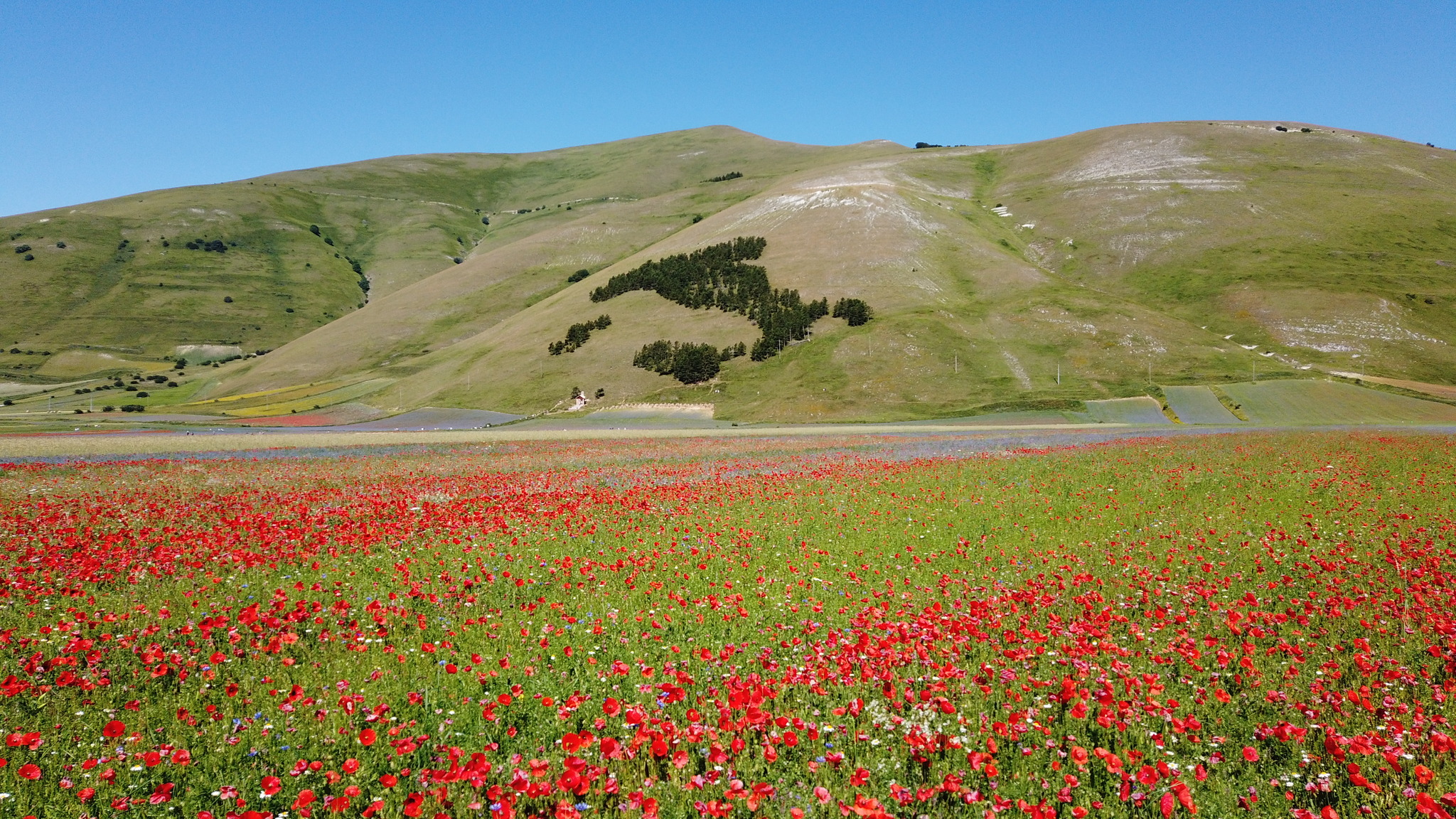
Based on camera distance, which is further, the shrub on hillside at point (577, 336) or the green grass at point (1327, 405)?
the shrub on hillside at point (577, 336)

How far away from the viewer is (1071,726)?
7008 mm

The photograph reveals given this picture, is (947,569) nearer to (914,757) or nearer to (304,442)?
(914,757)

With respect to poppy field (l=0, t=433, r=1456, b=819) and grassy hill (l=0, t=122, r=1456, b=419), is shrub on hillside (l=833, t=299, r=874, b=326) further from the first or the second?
poppy field (l=0, t=433, r=1456, b=819)

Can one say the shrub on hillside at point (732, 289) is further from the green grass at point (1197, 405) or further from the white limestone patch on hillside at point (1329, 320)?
the white limestone patch on hillside at point (1329, 320)

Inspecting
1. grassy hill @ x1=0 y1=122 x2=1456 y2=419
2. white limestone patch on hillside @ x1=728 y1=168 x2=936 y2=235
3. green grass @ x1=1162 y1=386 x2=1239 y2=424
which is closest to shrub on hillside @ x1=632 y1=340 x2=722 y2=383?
grassy hill @ x1=0 y1=122 x2=1456 y2=419

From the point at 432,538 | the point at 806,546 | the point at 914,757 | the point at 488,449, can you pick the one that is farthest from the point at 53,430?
the point at 914,757

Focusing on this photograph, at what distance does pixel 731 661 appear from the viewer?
339 inches

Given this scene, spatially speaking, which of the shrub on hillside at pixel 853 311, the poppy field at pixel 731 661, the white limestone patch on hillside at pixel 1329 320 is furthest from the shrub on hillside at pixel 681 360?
the poppy field at pixel 731 661

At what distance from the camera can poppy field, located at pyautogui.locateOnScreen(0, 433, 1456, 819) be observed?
18.7 ft

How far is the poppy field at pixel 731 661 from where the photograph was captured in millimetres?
5691

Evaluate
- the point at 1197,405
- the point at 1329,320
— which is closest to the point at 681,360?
the point at 1197,405

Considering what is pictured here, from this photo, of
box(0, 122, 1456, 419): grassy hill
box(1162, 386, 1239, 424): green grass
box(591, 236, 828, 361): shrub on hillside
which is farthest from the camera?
box(591, 236, 828, 361): shrub on hillside

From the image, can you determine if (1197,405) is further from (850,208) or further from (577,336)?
(577,336)

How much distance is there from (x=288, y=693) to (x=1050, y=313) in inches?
5389
